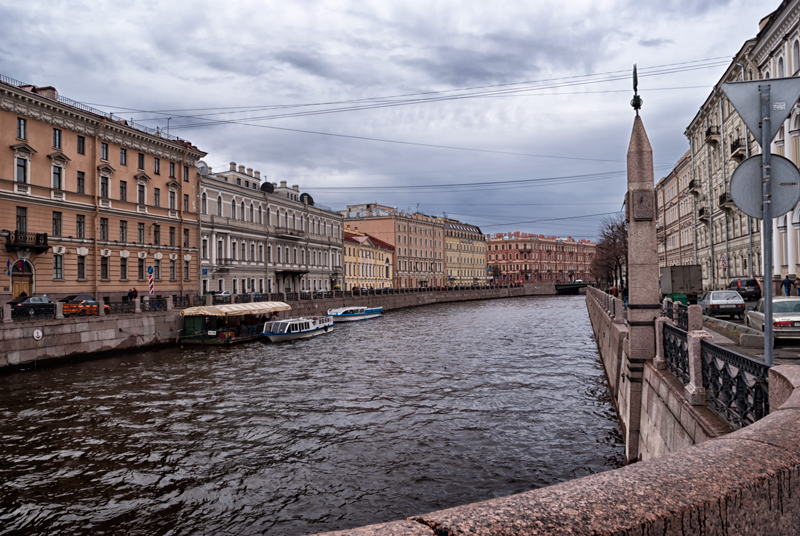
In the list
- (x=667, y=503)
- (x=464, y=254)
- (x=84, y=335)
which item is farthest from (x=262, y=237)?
(x=464, y=254)

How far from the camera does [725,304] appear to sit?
22.7m

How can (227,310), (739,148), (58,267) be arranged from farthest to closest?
(739,148) < (58,267) < (227,310)

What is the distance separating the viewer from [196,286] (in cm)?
4369

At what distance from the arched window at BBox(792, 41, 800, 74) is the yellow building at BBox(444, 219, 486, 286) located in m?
89.9

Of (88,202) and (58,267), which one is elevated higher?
(88,202)

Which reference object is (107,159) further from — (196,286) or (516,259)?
(516,259)

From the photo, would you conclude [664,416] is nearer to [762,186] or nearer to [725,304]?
[762,186]

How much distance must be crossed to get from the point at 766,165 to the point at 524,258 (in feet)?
456

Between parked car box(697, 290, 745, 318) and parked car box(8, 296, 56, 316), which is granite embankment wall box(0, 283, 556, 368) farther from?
parked car box(697, 290, 745, 318)

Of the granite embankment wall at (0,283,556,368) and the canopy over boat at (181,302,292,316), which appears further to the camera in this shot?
the canopy over boat at (181,302,292,316)

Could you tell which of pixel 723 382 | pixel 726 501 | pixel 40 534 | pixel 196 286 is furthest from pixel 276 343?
pixel 726 501

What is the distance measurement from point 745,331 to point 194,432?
42.2 feet

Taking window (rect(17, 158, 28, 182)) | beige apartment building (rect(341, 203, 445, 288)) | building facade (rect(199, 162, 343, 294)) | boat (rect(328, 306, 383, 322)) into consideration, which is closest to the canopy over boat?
window (rect(17, 158, 28, 182))

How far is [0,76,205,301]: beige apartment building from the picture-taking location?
95.9 feet
